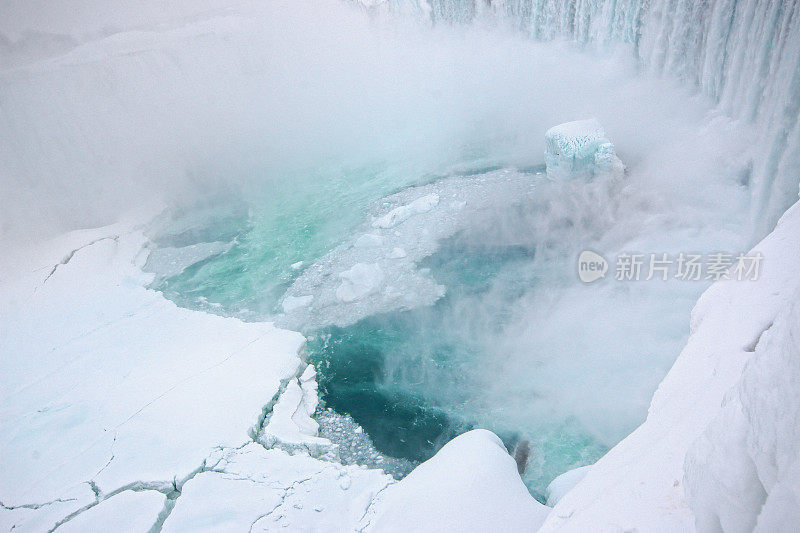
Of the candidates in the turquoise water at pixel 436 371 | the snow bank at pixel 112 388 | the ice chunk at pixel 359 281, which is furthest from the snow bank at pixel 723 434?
the ice chunk at pixel 359 281

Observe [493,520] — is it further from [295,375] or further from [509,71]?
[509,71]

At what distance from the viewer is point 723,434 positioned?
1.27 m

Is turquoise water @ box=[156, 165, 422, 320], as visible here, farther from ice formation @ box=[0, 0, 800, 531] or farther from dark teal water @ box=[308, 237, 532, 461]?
dark teal water @ box=[308, 237, 532, 461]

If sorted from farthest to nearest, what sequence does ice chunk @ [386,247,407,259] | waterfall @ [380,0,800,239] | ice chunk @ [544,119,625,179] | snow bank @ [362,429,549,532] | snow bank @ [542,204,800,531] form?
ice chunk @ [544,119,625,179] → ice chunk @ [386,247,407,259] → waterfall @ [380,0,800,239] → snow bank @ [362,429,549,532] → snow bank @ [542,204,800,531]

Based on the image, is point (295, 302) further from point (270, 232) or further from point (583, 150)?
point (583, 150)

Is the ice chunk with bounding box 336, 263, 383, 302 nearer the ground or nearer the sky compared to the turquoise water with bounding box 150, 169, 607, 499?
nearer the sky

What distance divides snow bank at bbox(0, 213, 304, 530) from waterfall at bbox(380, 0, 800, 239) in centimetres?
545

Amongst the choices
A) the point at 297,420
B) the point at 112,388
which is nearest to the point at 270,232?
the point at 112,388

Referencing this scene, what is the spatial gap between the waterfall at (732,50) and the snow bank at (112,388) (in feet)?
17.9

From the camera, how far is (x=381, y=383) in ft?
15.5

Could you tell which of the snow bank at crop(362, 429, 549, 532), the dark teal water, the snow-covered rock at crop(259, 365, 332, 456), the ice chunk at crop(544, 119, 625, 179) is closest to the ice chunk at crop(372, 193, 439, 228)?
the dark teal water

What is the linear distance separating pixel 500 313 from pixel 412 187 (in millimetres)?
3802

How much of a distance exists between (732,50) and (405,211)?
4.96m

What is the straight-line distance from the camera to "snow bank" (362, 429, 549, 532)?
8.84ft
